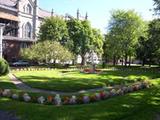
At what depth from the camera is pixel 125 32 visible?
81.6 metres

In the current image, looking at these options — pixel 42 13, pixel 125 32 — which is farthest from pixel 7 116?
pixel 42 13

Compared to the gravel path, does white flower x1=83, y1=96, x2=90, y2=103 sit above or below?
above

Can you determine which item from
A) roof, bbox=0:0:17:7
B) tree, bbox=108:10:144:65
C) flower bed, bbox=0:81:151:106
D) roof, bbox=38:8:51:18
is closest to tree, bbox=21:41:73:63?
roof, bbox=0:0:17:7

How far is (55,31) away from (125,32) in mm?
17569

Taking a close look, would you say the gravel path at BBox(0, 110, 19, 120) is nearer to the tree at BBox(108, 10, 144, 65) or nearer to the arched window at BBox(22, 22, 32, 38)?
the tree at BBox(108, 10, 144, 65)

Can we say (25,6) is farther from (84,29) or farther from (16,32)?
(84,29)

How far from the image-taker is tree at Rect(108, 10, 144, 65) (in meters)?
81.6

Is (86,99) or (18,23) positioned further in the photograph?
(18,23)

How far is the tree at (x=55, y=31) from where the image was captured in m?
72.4

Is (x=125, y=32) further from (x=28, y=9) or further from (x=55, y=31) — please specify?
(x=28, y=9)

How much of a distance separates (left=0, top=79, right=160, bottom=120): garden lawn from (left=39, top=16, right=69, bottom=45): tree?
50412 mm

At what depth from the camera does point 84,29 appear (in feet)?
258

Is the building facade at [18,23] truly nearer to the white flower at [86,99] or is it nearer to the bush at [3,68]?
the bush at [3,68]

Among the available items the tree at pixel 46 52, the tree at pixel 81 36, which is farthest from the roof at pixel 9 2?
the tree at pixel 46 52
